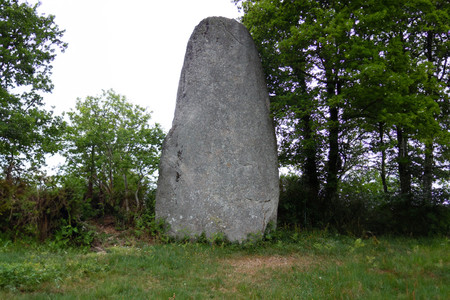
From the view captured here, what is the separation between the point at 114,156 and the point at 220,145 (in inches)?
183

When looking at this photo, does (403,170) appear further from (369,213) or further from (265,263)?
(265,263)

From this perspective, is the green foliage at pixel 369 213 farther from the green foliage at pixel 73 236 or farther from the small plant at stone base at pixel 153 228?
the green foliage at pixel 73 236

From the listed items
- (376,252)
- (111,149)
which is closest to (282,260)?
(376,252)

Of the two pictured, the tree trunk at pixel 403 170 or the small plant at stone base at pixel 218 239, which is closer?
the small plant at stone base at pixel 218 239

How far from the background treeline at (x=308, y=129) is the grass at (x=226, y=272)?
1984mm

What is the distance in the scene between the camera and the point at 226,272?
697cm

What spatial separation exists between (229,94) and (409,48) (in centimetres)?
915

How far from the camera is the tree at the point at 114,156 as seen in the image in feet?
40.6

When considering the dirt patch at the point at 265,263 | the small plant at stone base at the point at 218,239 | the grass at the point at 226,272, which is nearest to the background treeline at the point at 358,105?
the grass at the point at 226,272

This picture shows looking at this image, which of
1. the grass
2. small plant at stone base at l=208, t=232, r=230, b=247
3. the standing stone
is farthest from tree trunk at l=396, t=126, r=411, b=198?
small plant at stone base at l=208, t=232, r=230, b=247

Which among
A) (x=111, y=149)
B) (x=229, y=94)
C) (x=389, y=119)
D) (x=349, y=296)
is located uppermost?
(x=229, y=94)

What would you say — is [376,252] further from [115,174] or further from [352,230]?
[115,174]

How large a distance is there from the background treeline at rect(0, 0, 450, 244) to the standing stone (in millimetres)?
1089

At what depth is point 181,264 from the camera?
7.27m
